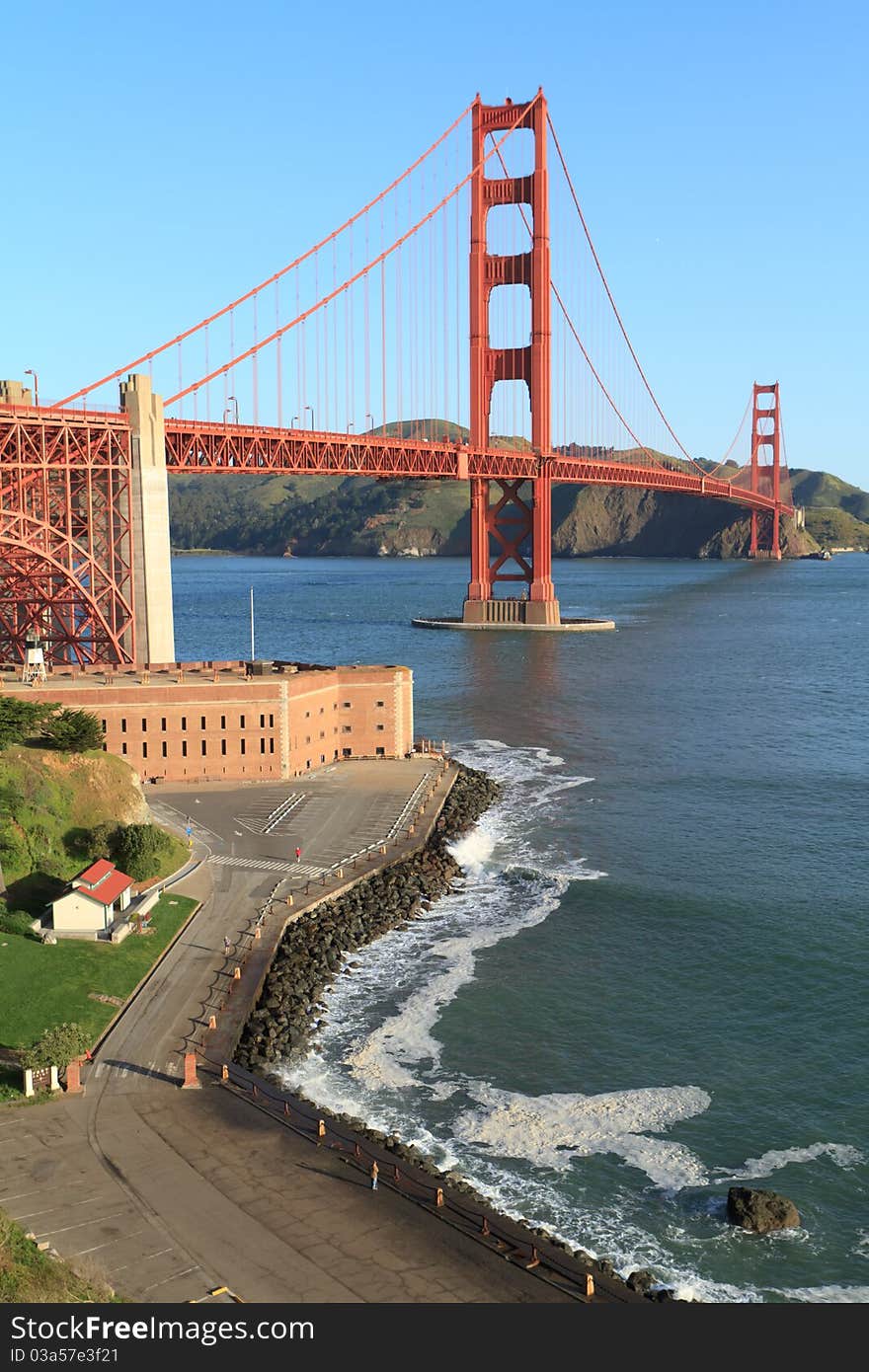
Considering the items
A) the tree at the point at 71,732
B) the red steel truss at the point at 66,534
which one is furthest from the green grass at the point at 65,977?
the red steel truss at the point at 66,534

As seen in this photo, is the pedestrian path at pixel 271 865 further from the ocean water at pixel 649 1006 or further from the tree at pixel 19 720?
the tree at pixel 19 720

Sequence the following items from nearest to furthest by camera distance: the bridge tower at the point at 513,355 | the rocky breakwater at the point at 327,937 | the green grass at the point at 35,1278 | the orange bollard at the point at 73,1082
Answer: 1. the green grass at the point at 35,1278
2. the orange bollard at the point at 73,1082
3. the rocky breakwater at the point at 327,937
4. the bridge tower at the point at 513,355

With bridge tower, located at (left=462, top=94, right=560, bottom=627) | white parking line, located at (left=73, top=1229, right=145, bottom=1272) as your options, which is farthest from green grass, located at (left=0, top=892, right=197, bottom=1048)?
bridge tower, located at (left=462, top=94, right=560, bottom=627)

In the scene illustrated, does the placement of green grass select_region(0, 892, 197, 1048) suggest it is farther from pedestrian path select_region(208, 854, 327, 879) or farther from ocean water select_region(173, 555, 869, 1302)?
pedestrian path select_region(208, 854, 327, 879)

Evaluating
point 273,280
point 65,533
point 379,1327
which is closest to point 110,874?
point 379,1327

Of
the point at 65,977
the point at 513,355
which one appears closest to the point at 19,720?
the point at 65,977

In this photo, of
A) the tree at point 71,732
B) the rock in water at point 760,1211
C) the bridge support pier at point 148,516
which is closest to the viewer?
the rock in water at point 760,1211
